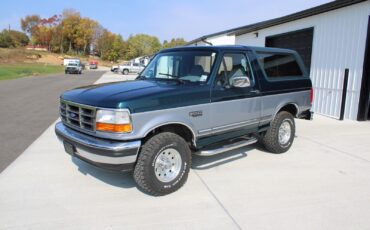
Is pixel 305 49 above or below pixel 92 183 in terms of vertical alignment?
above

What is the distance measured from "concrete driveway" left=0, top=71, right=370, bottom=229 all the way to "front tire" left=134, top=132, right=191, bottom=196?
171mm

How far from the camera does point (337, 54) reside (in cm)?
954

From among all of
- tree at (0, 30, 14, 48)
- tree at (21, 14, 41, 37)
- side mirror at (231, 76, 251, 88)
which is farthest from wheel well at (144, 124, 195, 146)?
tree at (21, 14, 41, 37)

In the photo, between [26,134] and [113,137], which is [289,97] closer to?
[113,137]

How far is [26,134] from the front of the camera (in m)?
6.95

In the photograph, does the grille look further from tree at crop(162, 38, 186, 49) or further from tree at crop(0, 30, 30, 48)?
tree at crop(0, 30, 30, 48)

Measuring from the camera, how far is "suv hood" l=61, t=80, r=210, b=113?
11.6 feet

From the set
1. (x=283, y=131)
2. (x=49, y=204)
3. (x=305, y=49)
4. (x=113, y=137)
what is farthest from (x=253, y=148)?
(x=305, y=49)

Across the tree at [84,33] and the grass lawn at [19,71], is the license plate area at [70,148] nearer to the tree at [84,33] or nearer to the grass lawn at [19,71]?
the grass lawn at [19,71]

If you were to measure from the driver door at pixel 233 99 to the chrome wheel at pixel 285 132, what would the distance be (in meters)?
0.86

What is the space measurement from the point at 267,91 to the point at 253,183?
1.69 metres

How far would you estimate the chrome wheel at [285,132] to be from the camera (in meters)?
5.80

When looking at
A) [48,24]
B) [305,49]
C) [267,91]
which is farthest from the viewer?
[48,24]

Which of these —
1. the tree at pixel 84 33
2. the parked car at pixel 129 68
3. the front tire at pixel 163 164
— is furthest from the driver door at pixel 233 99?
the tree at pixel 84 33
